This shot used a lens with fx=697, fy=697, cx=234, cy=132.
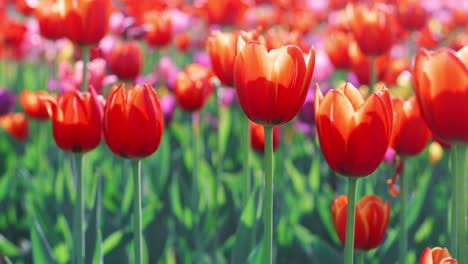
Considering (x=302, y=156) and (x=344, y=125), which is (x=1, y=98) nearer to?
(x=302, y=156)

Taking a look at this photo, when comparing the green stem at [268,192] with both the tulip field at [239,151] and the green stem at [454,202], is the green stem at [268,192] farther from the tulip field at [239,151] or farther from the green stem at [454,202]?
the green stem at [454,202]

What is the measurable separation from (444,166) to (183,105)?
107cm

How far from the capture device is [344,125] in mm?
1260

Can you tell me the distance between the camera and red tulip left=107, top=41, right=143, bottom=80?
9.41ft

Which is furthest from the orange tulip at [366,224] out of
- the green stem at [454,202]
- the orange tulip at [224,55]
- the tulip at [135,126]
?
the orange tulip at [224,55]

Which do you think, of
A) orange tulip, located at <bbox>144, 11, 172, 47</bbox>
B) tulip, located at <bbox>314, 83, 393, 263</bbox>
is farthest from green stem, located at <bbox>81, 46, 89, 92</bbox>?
orange tulip, located at <bbox>144, 11, 172, 47</bbox>

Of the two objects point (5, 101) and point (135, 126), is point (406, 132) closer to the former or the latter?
point (135, 126)

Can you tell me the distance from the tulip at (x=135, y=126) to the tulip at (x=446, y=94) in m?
0.53

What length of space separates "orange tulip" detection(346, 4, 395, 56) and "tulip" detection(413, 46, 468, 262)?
1.22m

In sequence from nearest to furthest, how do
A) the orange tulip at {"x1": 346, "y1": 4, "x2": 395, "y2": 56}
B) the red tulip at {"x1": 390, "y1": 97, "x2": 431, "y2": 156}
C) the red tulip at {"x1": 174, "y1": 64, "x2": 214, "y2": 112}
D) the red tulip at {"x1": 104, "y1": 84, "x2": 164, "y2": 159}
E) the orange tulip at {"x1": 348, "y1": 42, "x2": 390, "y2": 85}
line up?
the red tulip at {"x1": 104, "y1": 84, "x2": 164, "y2": 159}, the red tulip at {"x1": 390, "y1": 97, "x2": 431, "y2": 156}, the orange tulip at {"x1": 346, "y1": 4, "x2": 395, "y2": 56}, the red tulip at {"x1": 174, "y1": 64, "x2": 214, "y2": 112}, the orange tulip at {"x1": 348, "y1": 42, "x2": 390, "y2": 85}

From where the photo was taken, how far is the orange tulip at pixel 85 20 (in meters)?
2.08

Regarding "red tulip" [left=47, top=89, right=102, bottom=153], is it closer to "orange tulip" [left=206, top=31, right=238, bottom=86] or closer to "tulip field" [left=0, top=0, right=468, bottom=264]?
"tulip field" [left=0, top=0, right=468, bottom=264]

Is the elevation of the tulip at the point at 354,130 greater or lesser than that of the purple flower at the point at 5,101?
greater

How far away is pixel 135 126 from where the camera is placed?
4.62 ft
